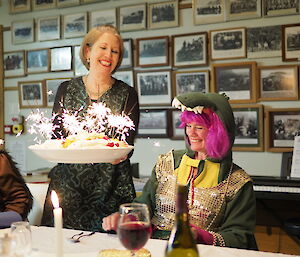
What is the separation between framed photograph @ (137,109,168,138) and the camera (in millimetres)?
3570

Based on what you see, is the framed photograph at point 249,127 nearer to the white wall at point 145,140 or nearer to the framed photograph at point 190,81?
the white wall at point 145,140

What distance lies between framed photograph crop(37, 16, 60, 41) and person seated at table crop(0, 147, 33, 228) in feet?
7.64

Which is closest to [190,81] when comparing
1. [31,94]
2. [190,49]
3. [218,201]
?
[190,49]

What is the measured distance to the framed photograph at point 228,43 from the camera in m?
3.26

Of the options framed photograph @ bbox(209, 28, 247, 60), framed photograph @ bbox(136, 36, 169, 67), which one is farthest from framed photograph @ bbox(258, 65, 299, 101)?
framed photograph @ bbox(136, 36, 169, 67)

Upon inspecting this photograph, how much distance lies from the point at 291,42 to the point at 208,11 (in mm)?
713

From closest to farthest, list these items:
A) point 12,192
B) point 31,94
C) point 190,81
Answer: point 12,192, point 190,81, point 31,94

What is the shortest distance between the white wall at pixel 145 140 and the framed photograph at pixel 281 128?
0.19 ft

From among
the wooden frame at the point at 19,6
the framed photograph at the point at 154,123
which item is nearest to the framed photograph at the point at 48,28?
the wooden frame at the point at 19,6

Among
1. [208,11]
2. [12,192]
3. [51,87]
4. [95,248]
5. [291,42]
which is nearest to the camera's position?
[95,248]

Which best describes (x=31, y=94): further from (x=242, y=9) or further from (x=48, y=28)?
(x=242, y=9)

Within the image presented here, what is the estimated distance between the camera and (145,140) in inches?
145

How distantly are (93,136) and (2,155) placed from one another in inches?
24.9

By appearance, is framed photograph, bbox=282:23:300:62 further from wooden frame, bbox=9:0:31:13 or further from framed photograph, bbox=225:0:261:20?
wooden frame, bbox=9:0:31:13
